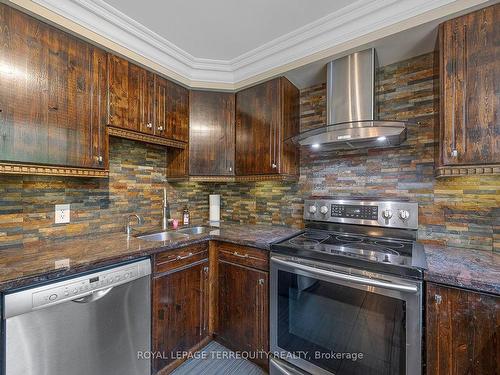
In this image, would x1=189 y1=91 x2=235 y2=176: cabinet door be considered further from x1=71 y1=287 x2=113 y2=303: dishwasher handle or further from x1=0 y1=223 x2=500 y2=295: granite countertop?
x1=71 y1=287 x2=113 y2=303: dishwasher handle

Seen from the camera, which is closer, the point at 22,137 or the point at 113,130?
the point at 22,137

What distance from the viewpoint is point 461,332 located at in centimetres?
108

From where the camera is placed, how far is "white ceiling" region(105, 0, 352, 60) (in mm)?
1565

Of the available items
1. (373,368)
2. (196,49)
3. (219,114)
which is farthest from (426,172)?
(196,49)

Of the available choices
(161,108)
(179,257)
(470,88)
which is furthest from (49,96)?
(470,88)

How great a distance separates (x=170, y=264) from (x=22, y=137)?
117cm

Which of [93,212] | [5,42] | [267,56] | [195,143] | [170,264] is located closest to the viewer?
[5,42]

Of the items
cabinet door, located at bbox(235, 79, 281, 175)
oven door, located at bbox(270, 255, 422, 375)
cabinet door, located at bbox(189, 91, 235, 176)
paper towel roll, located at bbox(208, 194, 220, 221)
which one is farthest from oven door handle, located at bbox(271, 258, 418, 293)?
paper towel roll, located at bbox(208, 194, 220, 221)

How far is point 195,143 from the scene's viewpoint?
2416 millimetres

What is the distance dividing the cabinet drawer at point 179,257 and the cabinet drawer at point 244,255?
16 cm

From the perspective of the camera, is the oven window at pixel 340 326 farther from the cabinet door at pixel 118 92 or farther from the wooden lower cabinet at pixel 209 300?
the cabinet door at pixel 118 92

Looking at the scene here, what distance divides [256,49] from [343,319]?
7.27 feet

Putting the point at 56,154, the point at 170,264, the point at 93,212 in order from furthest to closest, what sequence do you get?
the point at 93,212
the point at 170,264
the point at 56,154

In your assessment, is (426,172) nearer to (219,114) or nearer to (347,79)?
(347,79)
